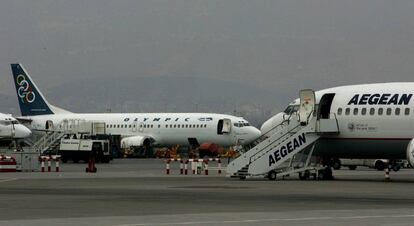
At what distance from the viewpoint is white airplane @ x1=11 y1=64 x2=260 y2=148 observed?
350 feet

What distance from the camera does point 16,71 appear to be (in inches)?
4724

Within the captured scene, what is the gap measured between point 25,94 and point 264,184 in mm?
77864

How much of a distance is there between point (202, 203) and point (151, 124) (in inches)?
3238

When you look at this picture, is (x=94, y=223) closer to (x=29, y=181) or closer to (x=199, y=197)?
(x=199, y=197)

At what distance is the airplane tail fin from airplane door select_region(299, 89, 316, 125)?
234 ft

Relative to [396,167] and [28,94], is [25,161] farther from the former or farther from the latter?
[28,94]

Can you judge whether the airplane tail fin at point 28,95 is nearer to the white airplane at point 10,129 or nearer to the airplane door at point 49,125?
the airplane door at point 49,125

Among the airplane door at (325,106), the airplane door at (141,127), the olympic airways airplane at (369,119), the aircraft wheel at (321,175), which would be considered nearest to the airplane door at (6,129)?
the airplane door at (141,127)

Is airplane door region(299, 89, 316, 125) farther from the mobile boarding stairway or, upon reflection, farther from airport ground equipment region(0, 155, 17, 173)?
airport ground equipment region(0, 155, 17, 173)

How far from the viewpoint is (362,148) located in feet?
169

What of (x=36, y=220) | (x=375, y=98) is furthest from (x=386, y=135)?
(x=36, y=220)

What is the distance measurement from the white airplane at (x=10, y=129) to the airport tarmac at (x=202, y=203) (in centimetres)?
4330

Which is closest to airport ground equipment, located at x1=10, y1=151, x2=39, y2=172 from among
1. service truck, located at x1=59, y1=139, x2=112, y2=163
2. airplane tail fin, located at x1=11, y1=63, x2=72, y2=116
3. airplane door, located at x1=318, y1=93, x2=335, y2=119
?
service truck, located at x1=59, y1=139, x2=112, y2=163

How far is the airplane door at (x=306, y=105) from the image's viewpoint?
2076 inches
